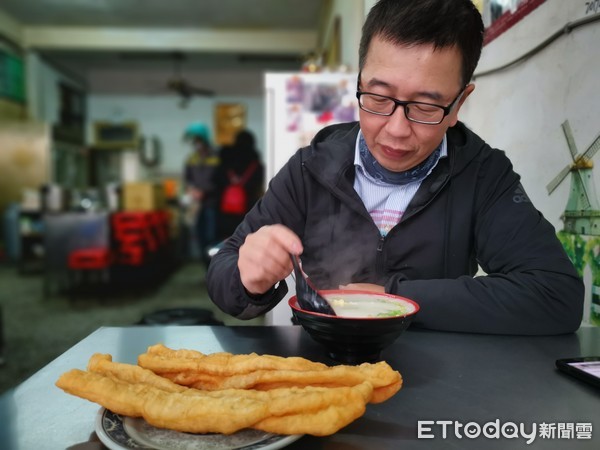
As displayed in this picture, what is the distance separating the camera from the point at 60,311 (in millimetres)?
4918

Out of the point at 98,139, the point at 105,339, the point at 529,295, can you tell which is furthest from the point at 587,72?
the point at 98,139

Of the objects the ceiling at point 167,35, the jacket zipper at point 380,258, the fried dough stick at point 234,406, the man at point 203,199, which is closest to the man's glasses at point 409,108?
the jacket zipper at point 380,258

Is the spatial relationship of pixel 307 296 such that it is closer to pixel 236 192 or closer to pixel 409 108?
pixel 409 108

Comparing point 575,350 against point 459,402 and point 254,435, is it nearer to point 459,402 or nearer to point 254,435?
point 459,402

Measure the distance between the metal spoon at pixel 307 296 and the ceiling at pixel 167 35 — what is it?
6.72m

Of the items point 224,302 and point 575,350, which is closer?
point 575,350

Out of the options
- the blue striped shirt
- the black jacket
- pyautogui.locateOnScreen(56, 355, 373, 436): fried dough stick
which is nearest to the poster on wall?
the black jacket

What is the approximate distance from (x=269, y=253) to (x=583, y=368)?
1.93 ft

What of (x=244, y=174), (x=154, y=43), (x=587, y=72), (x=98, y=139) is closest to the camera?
(x=587, y=72)

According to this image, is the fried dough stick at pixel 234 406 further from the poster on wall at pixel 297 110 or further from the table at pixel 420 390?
the poster on wall at pixel 297 110

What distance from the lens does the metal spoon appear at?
2.92 ft

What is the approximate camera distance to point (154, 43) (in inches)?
362

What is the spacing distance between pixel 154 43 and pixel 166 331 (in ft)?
30.5

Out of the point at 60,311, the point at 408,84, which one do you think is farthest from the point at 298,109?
the point at 60,311
